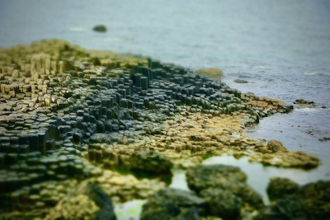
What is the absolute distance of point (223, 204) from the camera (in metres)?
4.51

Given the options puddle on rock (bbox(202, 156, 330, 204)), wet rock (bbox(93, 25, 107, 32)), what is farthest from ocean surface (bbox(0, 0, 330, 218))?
wet rock (bbox(93, 25, 107, 32))

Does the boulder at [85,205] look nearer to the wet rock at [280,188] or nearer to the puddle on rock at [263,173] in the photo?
the puddle on rock at [263,173]

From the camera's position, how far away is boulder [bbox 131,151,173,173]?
5.57m

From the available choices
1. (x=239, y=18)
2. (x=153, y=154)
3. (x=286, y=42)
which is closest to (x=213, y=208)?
(x=153, y=154)

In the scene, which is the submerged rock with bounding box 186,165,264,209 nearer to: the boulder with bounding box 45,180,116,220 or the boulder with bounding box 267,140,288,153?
the boulder with bounding box 45,180,116,220

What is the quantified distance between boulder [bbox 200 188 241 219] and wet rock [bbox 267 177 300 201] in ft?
2.21

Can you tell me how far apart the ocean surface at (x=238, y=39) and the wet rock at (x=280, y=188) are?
5.0 inches

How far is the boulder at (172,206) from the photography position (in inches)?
169

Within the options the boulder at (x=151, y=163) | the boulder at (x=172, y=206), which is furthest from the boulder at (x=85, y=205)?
the boulder at (x=151, y=163)

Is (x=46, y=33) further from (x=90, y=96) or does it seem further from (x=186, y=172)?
(x=186, y=172)

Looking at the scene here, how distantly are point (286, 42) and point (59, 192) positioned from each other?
2562 centimetres

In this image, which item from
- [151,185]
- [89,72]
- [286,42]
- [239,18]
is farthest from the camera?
[239,18]

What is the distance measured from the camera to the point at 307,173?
5.88 meters

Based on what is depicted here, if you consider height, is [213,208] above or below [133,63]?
below
